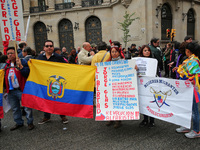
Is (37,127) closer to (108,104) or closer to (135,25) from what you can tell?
(108,104)

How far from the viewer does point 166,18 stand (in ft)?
60.0

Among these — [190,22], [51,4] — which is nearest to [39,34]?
[51,4]

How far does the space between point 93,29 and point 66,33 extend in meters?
3.82

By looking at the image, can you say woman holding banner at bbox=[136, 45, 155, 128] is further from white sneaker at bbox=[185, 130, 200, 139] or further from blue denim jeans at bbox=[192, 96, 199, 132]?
blue denim jeans at bbox=[192, 96, 199, 132]

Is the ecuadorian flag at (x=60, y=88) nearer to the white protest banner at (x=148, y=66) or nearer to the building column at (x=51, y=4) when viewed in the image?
the white protest banner at (x=148, y=66)

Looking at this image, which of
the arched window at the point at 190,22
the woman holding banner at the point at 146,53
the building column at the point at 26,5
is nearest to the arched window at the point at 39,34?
the building column at the point at 26,5

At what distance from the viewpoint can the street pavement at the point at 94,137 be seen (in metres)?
3.25

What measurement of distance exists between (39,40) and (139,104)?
2295 centimetres

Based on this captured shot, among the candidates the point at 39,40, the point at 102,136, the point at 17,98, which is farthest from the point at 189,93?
the point at 39,40

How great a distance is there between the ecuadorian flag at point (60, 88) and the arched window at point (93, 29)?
17.9 meters

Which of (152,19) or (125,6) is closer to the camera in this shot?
(152,19)

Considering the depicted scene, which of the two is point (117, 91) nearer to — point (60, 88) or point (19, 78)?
point (60, 88)

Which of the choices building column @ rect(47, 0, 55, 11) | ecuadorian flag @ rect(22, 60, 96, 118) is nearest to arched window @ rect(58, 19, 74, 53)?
building column @ rect(47, 0, 55, 11)

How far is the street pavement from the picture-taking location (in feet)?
10.7
